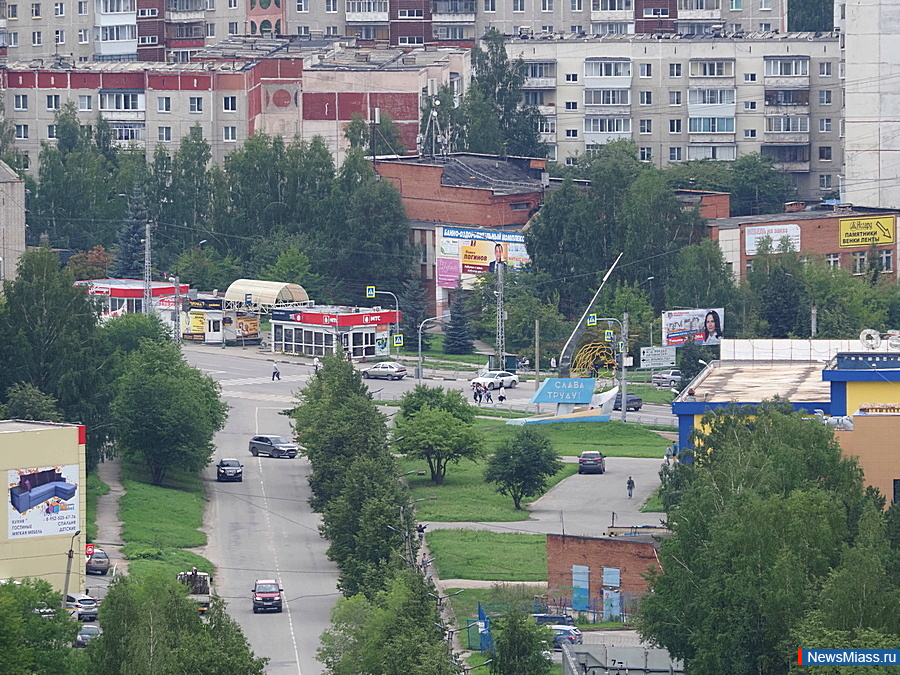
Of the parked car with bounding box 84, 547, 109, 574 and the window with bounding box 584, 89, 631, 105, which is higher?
the window with bounding box 584, 89, 631, 105

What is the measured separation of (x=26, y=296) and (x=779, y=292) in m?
45.5

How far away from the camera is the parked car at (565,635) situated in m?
66.4

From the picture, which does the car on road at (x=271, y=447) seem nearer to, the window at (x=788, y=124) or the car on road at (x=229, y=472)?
the car on road at (x=229, y=472)

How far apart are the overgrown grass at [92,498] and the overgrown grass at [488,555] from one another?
12153mm

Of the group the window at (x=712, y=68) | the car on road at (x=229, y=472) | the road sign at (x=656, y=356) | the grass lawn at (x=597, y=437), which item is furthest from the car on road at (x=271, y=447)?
the window at (x=712, y=68)

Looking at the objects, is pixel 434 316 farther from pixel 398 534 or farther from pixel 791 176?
pixel 398 534

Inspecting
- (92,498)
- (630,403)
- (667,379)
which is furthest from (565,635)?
(667,379)

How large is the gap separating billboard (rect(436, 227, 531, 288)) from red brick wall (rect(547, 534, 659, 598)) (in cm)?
5782

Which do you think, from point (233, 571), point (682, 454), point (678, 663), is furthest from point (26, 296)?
point (678, 663)

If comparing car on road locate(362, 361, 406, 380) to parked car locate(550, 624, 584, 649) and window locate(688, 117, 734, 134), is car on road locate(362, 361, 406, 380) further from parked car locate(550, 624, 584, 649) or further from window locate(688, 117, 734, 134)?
window locate(688, 117, 734, 134)

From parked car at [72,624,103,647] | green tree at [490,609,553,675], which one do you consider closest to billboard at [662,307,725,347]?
parked car at [72,624,103,647]

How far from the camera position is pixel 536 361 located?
379 ft

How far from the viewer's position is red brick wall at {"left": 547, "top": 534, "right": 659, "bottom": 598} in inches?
2832

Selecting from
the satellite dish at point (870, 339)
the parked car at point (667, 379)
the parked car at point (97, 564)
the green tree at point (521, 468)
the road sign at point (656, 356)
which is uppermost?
the satellite dish at point (870, 339)
